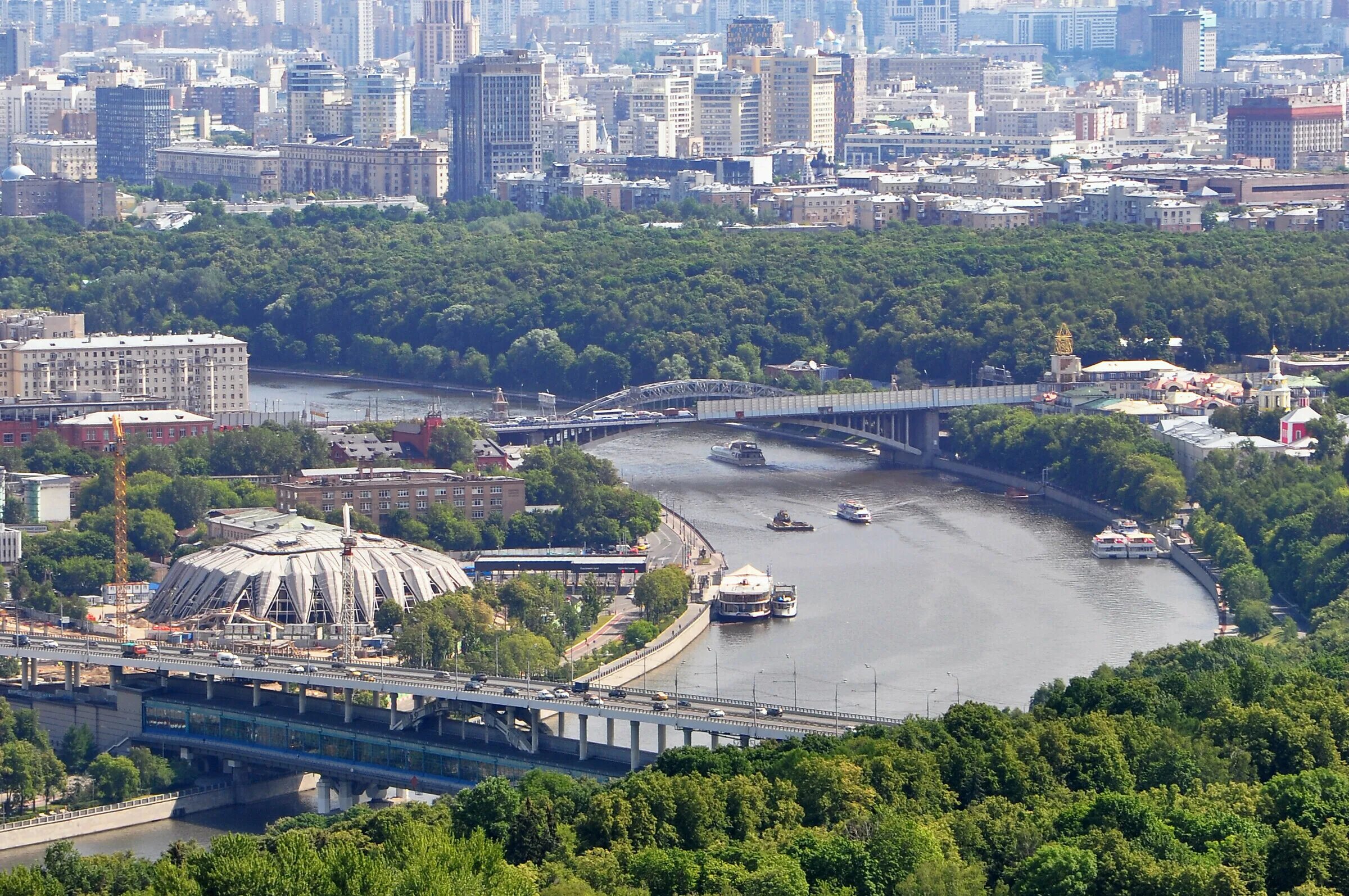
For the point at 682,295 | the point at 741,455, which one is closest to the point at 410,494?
the point at 741,455

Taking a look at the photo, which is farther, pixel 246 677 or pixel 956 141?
pixel 956 141

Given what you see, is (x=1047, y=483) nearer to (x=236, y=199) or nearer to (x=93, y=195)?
(x=93, y=195)

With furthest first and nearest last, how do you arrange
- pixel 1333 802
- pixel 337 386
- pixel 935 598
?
1. pixel 337 386
2. pixel 935 598
3. pixel 1333 802

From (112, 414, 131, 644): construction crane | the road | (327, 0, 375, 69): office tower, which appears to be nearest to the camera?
the road

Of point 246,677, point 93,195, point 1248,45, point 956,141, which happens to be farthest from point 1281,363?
point 1248,45

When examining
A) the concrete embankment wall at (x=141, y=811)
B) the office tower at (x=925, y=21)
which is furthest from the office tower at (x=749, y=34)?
the concrete embankment wall at (x=141, y=811)

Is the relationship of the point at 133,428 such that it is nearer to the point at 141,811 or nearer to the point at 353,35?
the point at 141,811

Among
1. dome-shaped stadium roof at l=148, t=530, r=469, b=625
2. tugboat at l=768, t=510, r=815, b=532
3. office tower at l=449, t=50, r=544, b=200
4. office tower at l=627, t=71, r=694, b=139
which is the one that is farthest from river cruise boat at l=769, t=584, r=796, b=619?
office tower at l=627, t=71, r=694, b=139

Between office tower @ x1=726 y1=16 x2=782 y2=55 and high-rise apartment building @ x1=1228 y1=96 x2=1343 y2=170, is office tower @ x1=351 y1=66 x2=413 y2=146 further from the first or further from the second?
high-rise apartment building @ x1=1228 y1=96 x2=1343 y2=170
